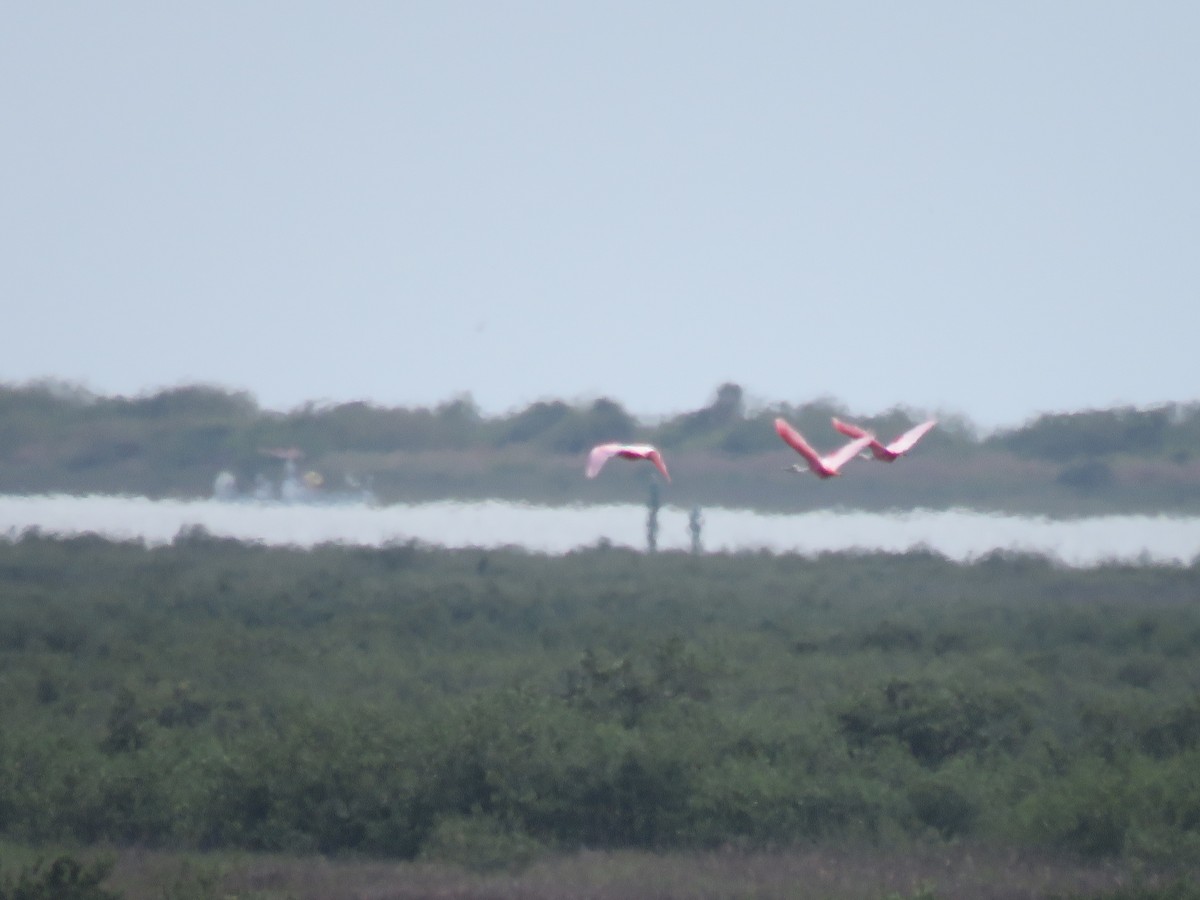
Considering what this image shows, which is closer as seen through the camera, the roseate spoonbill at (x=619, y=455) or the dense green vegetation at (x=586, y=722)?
the roseate spoonbill at (x=619, y=455)

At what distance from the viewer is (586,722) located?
54.7 feet

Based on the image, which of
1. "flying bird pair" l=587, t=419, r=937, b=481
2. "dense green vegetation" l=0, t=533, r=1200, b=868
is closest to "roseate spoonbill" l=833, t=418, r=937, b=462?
"flying bird pair" l=587, t=419, r=937, b=481

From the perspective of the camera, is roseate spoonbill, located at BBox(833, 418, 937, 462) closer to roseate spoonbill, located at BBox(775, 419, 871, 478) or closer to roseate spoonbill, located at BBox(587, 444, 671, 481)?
roseate spoonbill, located at BBox(775, 419, 871, 478)

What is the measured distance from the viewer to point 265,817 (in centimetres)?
1513

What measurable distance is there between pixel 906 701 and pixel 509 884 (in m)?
6.73

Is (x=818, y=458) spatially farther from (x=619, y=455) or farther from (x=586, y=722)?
(x=586, y=722)

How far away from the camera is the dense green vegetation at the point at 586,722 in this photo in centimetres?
1492

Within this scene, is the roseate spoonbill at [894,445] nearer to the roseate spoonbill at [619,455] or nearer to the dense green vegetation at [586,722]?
the roseate spoonbill at [619,455]

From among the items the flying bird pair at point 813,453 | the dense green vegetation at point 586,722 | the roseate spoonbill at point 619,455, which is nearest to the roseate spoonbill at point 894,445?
the flying bird pair at point 813,453

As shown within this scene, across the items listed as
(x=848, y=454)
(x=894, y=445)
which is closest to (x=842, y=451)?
(x=848, y=454)

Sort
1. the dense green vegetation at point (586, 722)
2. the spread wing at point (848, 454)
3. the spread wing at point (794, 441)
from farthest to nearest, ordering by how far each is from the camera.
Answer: the dense green vegetation at point (586, 722) → the spread wing at point (848, 454) → the spread wing at point (794, 441)

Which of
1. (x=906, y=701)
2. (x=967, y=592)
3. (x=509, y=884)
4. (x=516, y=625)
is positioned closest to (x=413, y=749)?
(x=509, y=884)

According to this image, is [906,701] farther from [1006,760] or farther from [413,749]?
[413,749]

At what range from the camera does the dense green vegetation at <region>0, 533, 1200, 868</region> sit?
49.0ft
